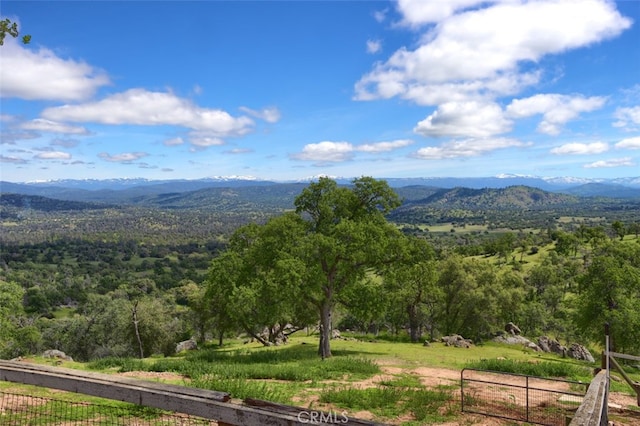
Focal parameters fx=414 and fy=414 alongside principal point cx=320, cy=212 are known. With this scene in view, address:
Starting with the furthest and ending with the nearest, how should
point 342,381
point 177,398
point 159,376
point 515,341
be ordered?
point 515,341, point 342,381, point 159,376, point 177,398

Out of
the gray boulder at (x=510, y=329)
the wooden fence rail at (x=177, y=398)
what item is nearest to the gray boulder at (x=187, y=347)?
the gray boulder at (x=510, y=329)

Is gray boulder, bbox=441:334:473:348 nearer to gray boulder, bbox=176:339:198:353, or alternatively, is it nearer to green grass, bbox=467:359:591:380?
green grass, bbox=467:359:591:380

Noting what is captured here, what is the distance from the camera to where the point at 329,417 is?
11.9 ft

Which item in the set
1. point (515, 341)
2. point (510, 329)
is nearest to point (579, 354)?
point (515, 341)

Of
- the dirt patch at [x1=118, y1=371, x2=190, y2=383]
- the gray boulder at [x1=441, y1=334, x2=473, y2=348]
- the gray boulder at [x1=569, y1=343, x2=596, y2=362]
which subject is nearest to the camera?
the dirt patch at [x1=118, y1=371, x2=190, y2=383]

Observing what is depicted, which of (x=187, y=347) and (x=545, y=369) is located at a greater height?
(x=545, y=369)

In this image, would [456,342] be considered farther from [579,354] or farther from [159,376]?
[159,376]

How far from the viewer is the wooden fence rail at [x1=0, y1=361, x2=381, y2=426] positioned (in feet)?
12.2

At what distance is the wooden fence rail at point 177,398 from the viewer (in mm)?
3711

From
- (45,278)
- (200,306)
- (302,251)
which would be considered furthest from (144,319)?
(45,278)

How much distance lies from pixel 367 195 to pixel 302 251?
5.66m

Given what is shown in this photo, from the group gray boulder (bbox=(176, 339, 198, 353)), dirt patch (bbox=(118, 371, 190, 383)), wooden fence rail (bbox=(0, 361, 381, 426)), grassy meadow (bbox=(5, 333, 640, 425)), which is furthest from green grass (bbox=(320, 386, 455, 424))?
gray boulder (bbox=(176, 339, 198, 353))

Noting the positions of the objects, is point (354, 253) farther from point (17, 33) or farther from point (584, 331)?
point (584, 331)

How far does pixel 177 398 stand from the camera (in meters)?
4.29
